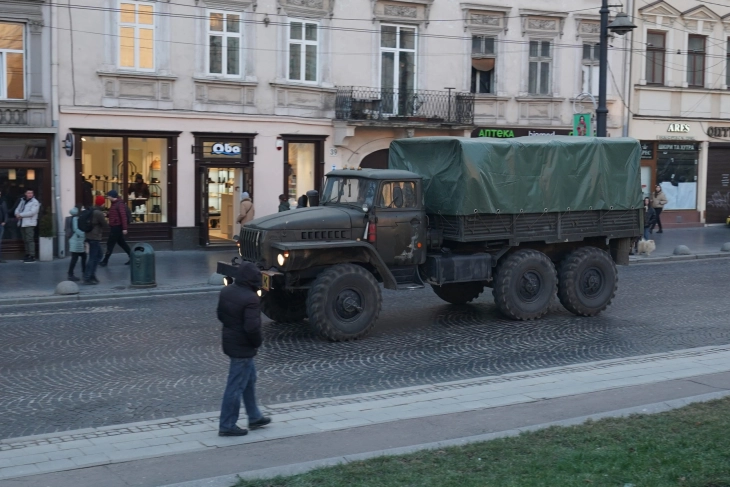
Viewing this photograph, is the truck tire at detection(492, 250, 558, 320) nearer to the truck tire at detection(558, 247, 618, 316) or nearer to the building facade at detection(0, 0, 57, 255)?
the truck tire at detection(558, 247, 618, 316)

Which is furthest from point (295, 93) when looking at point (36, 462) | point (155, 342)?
point (36, 462)

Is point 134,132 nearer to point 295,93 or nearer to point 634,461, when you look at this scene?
point 295,93

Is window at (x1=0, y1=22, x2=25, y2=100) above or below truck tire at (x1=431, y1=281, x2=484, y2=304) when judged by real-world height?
above

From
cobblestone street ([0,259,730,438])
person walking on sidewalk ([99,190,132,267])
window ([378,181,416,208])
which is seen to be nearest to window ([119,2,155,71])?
person walking on sidewalk ([99,190,132,267])

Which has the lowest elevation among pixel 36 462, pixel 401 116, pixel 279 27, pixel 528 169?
pixel 36 462

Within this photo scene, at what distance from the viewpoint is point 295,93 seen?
86.6 ft

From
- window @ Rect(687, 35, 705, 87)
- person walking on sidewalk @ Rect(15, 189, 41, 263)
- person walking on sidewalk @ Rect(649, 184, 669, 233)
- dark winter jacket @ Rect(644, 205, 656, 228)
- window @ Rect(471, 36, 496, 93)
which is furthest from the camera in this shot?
window @ Rect(687, 35, 705, 87)

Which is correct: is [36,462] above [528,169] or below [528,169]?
below

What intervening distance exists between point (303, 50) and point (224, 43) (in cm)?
244

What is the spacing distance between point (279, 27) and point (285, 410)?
60.9ft

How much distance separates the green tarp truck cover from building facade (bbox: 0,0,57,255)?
11331 millimetres

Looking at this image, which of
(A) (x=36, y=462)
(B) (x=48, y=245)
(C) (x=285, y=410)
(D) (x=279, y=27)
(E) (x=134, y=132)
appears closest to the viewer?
(A) (x=36, y=462)

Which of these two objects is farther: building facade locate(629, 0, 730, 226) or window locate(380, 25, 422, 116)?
building facade locate(629, 0, 730, 226)

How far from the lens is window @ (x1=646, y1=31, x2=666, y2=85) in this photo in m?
33.4
